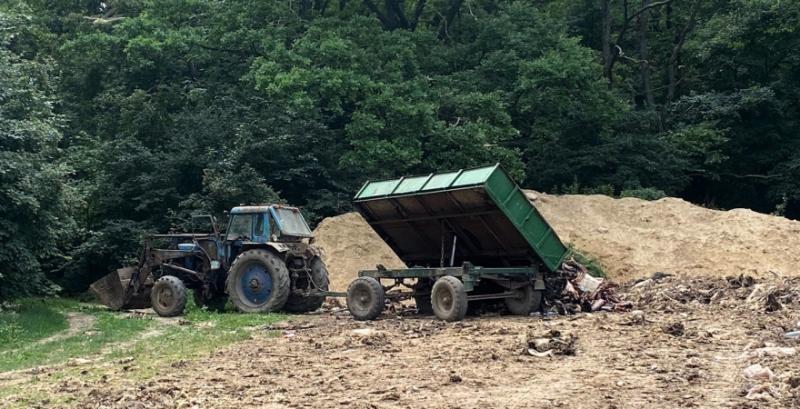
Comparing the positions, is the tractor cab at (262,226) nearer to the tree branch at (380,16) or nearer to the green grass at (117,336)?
the green grass at (117,336)

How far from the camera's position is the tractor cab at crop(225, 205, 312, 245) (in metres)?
17.3

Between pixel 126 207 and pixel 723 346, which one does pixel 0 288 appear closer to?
pixel 126 207

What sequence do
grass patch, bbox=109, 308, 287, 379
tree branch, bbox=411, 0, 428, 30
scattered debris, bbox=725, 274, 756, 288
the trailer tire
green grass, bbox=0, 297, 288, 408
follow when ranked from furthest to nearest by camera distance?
tree branch, bbox=411, 0, 428, 30, the trailer tire, scattered debris, bbox=725, 274, 756, 288, grass patch, bbox=109, 308, 287, 379, green grass, bbox=0, 297, 288, 408

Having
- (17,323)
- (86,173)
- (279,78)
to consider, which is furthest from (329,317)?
(86,173)

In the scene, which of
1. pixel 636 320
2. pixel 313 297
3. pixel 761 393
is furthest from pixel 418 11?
pixel 761 393

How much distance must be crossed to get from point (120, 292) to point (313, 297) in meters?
4.79

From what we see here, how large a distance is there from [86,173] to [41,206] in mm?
10431

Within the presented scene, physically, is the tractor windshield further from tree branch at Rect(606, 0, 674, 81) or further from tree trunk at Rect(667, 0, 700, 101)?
tree trunk at Rect(667, 0, 700, 101)

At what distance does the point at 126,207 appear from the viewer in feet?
86.5

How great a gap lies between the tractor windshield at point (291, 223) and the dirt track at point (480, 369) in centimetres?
391

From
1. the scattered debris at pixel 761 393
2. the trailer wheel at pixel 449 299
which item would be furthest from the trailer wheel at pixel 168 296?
the scattered debris at pixel 761 393

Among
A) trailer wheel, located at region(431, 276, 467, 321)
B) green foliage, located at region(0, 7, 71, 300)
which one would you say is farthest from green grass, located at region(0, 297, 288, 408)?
trailer wheel, located at region(431, 276, 467, 321)

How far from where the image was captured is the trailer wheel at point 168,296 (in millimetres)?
17375

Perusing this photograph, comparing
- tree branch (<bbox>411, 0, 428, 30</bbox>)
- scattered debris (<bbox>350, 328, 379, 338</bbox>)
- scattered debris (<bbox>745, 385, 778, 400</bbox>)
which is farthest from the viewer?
tree branch (<bbox>411, 0, 428, 30</bbox>)
